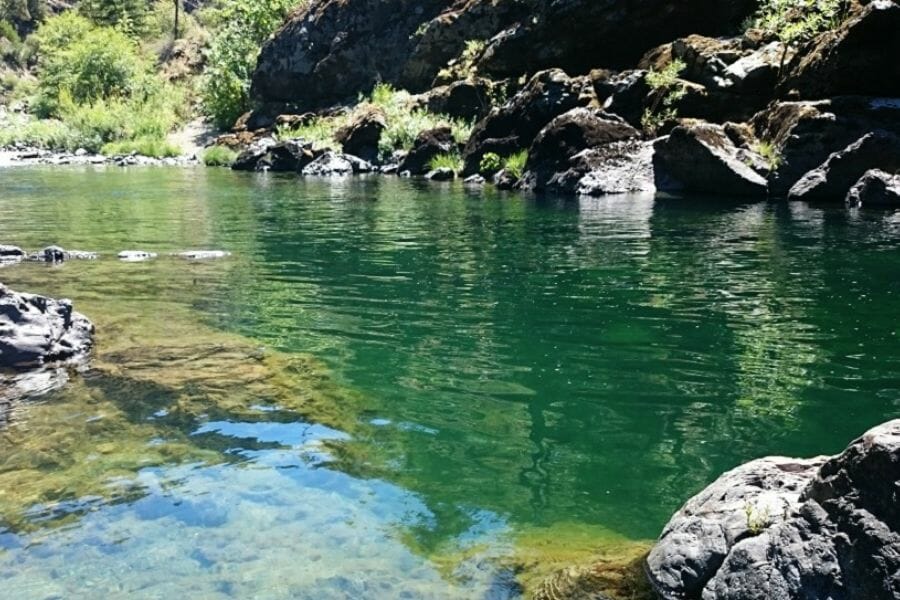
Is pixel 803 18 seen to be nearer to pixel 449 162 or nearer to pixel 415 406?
pixel 449 162

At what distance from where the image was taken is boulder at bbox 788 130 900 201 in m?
25.6

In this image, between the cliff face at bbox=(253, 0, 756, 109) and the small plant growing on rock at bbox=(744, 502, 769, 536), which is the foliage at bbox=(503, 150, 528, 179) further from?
the small plant growing on rock at bbox=(744, 502, 769, 536)

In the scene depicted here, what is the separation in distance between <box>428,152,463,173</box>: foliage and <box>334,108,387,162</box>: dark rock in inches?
289

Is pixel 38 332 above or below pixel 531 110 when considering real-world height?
below

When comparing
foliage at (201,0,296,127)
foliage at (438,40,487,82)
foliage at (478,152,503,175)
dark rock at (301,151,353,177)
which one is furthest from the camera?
foliage at (201,0,296,127)

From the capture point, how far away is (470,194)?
31.7 m

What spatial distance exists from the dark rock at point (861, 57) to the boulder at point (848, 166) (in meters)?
3.03

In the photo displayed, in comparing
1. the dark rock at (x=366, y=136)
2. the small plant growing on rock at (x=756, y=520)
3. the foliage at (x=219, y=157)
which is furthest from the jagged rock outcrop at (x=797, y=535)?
the foliage at (x=219, y=157)

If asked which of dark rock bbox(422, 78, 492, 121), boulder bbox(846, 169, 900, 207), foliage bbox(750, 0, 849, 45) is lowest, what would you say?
boulder bbox(846, 169, 900, 207)

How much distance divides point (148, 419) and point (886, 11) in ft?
91.6

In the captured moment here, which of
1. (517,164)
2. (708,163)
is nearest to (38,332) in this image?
(708,163)

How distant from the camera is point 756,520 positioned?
4.69m

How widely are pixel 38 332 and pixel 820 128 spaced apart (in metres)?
24.8

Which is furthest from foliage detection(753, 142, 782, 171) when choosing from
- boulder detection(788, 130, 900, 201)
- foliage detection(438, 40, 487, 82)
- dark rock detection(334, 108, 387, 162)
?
dark rock detection(334, 108, 387, 162)
